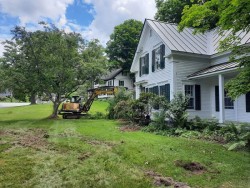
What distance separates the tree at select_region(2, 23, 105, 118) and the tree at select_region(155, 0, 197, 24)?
1463cm

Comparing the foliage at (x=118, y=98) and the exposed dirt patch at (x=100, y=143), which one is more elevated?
the foliage at (x=118, y=98)

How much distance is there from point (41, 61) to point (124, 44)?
29898 millimetres

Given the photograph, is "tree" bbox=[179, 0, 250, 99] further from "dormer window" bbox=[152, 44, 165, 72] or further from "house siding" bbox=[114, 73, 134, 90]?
"house siding" bbox=[114, 73, 134, 90]

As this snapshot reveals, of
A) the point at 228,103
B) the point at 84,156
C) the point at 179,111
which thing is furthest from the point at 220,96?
the point at 84,156

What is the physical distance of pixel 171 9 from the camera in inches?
1123

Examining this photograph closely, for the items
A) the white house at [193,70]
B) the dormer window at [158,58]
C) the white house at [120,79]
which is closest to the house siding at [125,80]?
the white house at [120,79]

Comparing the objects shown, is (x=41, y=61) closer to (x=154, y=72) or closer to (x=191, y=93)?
(x=154, y=72)

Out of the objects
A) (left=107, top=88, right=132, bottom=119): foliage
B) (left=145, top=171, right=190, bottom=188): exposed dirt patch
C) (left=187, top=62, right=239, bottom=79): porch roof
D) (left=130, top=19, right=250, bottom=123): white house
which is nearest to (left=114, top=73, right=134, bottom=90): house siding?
(left=107, top=88, right=132, bottom=119): foliage

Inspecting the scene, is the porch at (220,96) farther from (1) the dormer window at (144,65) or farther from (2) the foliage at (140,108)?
(1) the dormer window at (144,65)

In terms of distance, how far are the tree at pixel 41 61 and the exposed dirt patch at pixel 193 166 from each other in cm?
1339

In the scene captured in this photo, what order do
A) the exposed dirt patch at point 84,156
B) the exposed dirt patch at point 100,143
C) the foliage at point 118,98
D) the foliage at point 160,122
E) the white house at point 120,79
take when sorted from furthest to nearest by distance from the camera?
the white house at point 120,79, the foliage at point 118,98, the foliage at point 160,122, the exposed dirt patch at point 100,143, the exposed dirt patch at point 84,156

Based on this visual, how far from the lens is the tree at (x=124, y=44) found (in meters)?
45.7

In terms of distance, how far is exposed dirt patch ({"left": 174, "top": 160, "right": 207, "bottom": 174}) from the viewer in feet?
19.0

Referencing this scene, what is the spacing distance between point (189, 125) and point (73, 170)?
27.6 feet
